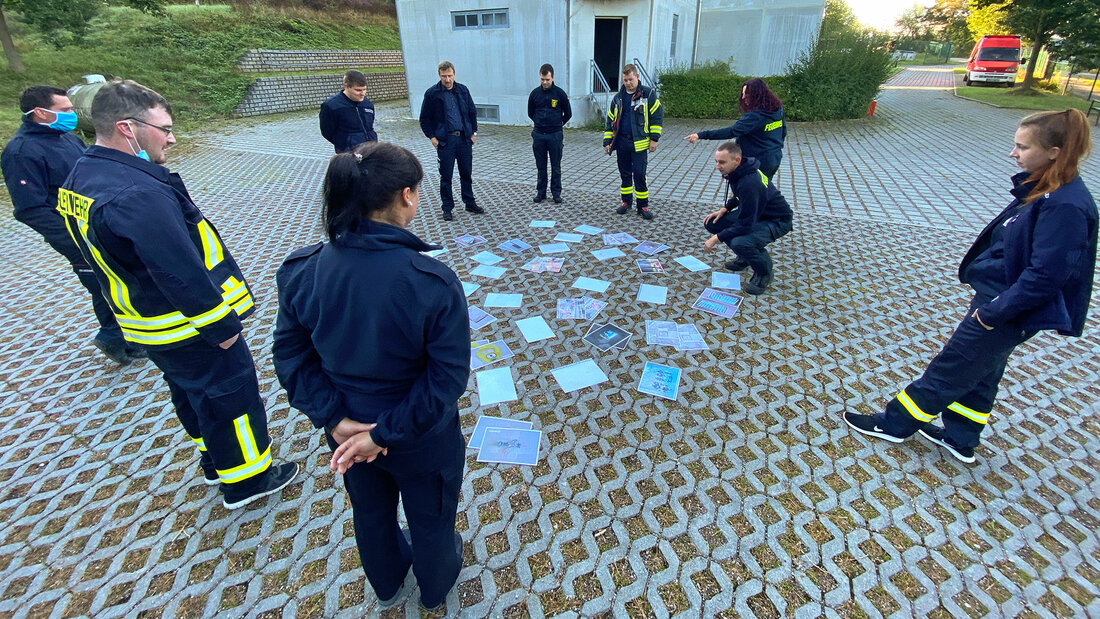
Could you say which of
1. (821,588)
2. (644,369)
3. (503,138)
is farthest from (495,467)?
(503,138)

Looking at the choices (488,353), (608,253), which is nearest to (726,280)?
(608,253)

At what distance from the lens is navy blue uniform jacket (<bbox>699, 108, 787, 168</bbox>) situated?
5.08 meters

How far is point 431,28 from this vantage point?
14789 mm

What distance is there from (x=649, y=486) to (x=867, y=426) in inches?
60.5

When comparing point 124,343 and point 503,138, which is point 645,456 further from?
point 503,138

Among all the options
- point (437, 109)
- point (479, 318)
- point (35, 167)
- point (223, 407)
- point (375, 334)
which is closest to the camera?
point (375, 334)

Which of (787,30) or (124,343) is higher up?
(787,30)

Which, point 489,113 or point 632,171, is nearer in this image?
Answer: point 632,171

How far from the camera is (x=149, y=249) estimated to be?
194cm

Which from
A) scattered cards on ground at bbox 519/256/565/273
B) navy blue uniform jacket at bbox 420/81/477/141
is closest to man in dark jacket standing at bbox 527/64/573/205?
navy blue uniform jacket at bbox 420/81/477/141

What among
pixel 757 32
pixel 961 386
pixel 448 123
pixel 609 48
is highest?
pixel 757 32

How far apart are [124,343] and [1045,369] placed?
7.23 meters

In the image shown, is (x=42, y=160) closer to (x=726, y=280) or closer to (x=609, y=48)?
(x=726, y=280)

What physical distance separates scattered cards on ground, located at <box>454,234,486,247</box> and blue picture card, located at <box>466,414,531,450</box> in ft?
10.7
